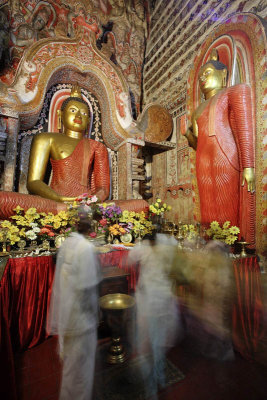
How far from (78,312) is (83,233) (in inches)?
20.2

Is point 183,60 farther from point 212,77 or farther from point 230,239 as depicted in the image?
point 230,239

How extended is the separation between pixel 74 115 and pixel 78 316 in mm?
4192

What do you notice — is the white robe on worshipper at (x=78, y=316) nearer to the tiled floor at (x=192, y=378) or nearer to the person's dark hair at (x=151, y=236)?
the tiled floor at (x=192, y=378)

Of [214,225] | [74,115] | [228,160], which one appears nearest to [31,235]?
[214,225]

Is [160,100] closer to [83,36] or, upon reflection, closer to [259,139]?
[83,36]

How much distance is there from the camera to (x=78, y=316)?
1383 millimetres

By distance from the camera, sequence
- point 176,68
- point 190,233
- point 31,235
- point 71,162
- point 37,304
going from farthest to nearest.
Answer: point 176,68 < point 71,162 < point 190,233 < point 31,235 < point 37,304

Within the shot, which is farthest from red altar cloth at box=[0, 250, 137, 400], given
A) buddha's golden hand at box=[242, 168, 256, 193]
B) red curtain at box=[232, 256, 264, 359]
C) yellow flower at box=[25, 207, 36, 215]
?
buddha's golden hand at box=[242, 168, 256, 193]

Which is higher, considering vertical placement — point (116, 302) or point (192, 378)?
point (116, 302)

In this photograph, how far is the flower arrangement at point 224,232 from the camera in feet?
9.16

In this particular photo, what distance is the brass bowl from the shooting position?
1919 mm

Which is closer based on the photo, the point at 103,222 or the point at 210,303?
the point at 210,303

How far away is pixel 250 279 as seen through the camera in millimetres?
2312

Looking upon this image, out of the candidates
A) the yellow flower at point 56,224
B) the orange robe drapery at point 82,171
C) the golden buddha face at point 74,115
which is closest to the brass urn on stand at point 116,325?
the yellow flower at point 56,224
